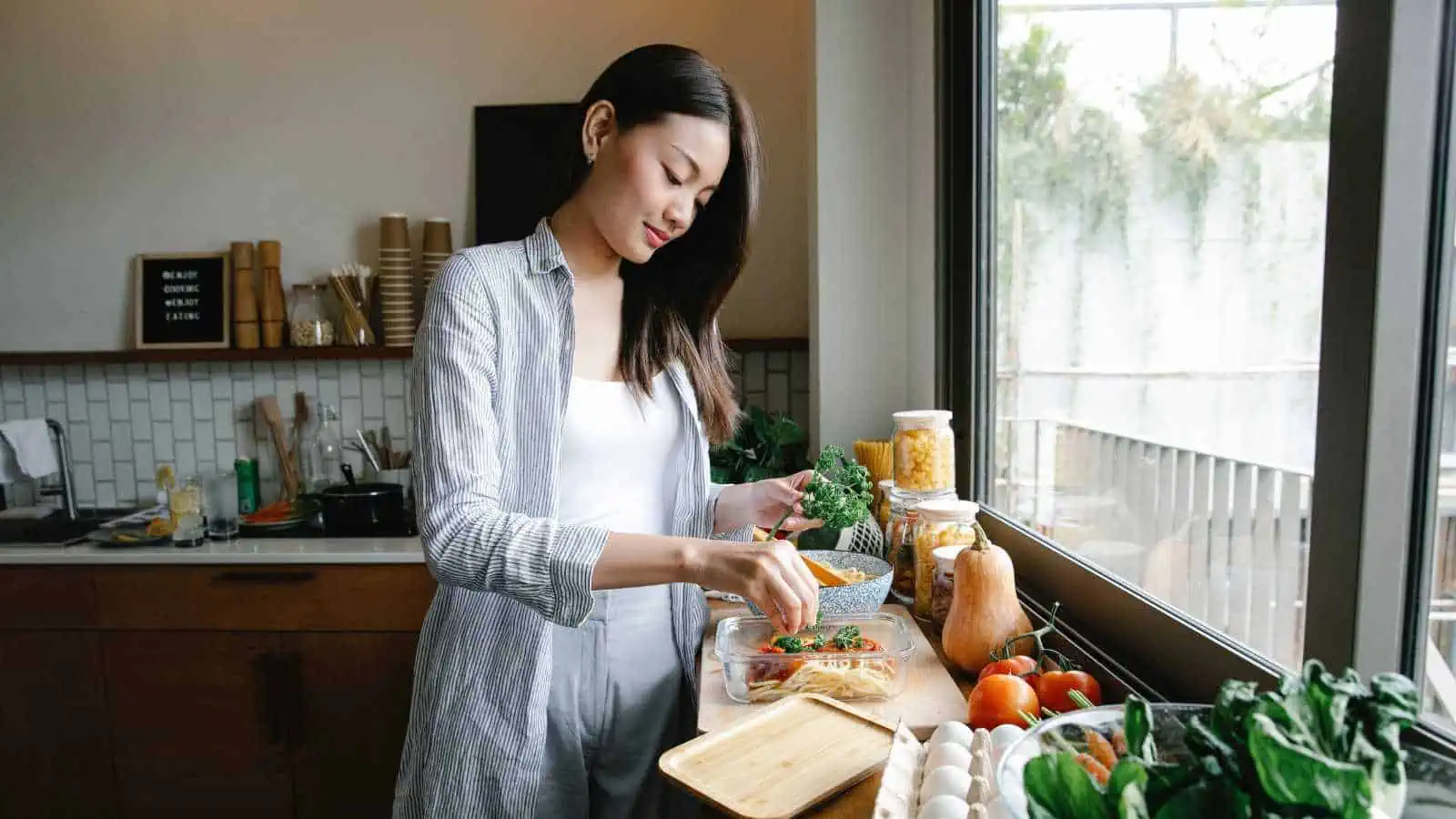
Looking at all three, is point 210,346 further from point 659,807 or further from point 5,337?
point 659,807

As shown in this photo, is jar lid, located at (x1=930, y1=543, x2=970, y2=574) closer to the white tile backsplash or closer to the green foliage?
the green foliage

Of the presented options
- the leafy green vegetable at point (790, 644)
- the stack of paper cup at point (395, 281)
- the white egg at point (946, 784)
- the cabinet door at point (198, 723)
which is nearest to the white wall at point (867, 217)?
the leafy green vegetable at point (790, 644)

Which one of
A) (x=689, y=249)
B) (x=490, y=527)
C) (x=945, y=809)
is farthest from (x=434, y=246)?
(x=945, y=809)

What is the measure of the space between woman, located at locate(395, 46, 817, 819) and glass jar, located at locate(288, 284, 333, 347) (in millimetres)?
1758

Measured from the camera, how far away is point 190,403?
9.88 ft

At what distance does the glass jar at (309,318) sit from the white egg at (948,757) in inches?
97.8

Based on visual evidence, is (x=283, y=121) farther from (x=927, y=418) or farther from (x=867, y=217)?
(x=927, y=418)

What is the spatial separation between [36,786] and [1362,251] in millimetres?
3230

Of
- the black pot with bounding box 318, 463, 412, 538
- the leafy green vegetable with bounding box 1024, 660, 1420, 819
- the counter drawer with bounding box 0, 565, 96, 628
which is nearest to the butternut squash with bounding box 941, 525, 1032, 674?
the leafy green vegetable with bounding box 1024, 660, 1420, 819

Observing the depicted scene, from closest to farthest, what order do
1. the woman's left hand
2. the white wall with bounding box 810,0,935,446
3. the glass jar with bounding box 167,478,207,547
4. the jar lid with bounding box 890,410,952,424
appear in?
1. the woman's left hand
2. the jar lid with bounding box 890,410,952,424
3. the white wall with bounding box 810,0,935,446
4. the glass jar with bounding box 167,478,207,547

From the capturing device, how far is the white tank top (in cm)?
132

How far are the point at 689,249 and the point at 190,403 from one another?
228 cm

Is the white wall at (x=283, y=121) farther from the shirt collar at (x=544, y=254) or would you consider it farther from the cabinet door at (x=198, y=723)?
the shirt collar at (x=544, y=254)

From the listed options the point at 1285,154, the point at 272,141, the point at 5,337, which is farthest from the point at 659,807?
the point at 5,337
